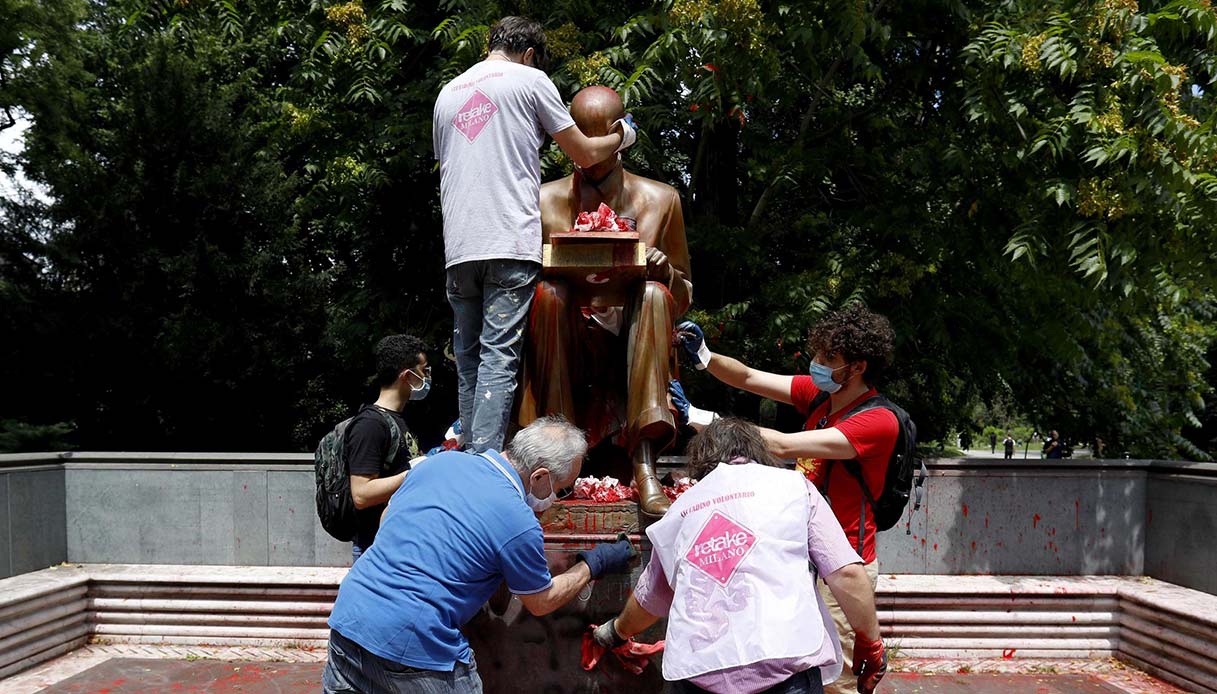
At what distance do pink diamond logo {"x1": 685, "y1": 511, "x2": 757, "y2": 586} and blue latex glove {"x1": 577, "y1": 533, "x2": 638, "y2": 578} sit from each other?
685 millimetres

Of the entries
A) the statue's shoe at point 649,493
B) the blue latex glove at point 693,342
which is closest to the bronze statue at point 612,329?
the statue's shoe at point 649,493

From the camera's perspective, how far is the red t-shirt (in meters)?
3.31

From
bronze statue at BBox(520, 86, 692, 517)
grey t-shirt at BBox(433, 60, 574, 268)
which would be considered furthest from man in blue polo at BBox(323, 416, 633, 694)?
grey t-shirt at BBox(433, 60, 574, 268)

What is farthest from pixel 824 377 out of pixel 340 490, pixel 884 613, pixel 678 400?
pixel 884 613

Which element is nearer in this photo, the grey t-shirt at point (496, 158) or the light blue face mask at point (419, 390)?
the grey t-shirt at point (496, 158)

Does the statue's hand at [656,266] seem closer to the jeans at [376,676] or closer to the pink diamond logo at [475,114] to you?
the pink diamond logo at [475,114]

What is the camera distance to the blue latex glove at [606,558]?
3205 millimetres

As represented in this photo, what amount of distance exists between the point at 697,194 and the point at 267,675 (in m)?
6.08

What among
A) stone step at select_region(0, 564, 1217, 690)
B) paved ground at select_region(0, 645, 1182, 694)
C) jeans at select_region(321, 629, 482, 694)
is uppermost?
jeans at select_region(321, 629, 482, 694)

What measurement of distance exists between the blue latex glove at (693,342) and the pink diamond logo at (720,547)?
63.7 inches

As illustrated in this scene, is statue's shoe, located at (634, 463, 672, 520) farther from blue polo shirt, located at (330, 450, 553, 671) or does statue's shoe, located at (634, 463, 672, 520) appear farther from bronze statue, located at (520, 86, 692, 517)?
blue polo shirt, located at (330, 450, 553, 671)

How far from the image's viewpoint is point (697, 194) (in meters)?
9.55

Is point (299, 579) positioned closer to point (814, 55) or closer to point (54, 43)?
point (814, 55)

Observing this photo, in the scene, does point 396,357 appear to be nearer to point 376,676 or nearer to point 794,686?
point 376,676
